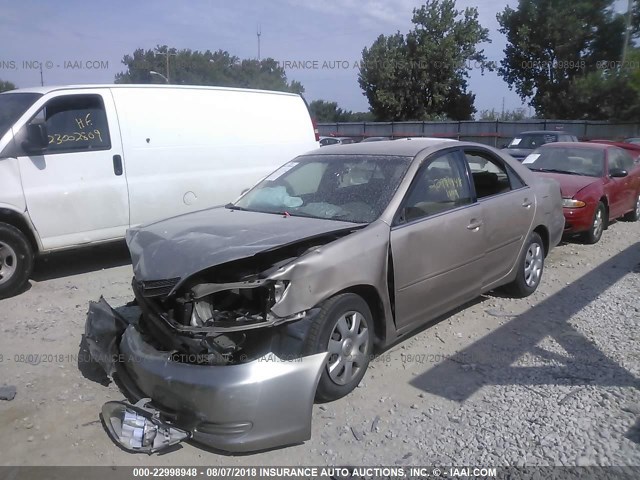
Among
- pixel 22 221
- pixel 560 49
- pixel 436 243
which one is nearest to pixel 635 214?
pixel 436 243

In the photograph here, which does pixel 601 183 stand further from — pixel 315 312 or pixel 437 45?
pixel 437 45

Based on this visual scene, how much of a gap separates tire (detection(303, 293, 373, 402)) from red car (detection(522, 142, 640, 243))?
5466mm

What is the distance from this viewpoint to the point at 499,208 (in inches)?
197

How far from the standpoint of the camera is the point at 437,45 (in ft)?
144

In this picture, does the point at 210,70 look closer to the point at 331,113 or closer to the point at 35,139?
the point at 331,113

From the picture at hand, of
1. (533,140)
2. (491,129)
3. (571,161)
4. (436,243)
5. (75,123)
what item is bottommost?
(436,243)

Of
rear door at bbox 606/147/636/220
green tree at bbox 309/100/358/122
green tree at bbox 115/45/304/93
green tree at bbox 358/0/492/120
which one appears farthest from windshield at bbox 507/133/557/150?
green tree at bbox 309/100/358/122

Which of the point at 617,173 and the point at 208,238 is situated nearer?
the point at 208,238

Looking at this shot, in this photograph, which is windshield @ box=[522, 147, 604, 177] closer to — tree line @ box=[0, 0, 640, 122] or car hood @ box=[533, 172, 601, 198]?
car hood @ box=[533, 172, 601, 198]

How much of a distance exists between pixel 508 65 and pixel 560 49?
5.35 meters

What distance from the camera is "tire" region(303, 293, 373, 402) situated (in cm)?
327

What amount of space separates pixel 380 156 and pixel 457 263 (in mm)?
1071

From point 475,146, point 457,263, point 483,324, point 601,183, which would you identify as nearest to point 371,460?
point 457,263

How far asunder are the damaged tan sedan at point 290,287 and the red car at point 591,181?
Answer: 142 inches
